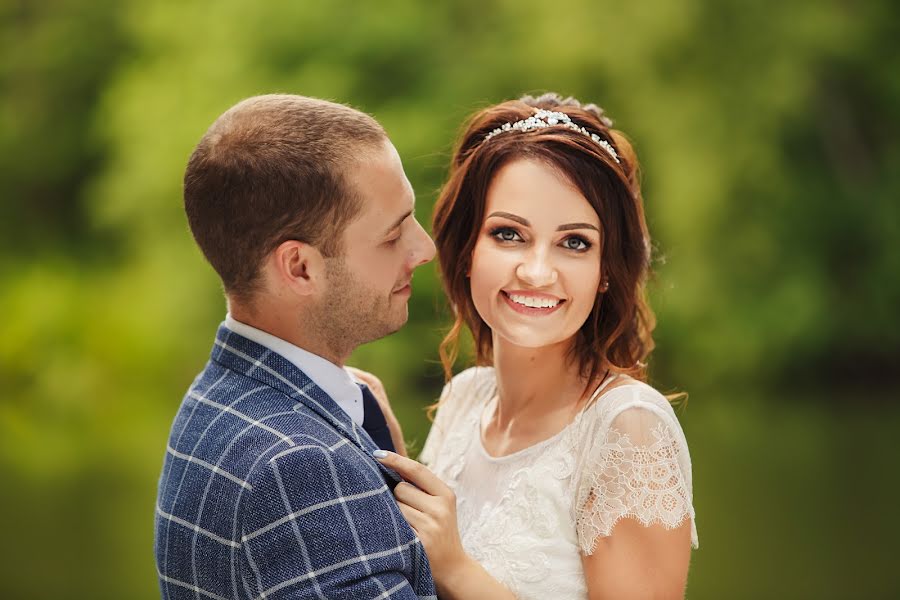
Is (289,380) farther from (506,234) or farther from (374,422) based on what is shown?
(506,234)

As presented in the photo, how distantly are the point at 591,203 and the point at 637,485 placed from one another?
2.28 ft

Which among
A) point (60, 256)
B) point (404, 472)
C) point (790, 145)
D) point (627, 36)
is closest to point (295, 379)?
point (404, 472)

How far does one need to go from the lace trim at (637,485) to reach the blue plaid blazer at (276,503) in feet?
1.82

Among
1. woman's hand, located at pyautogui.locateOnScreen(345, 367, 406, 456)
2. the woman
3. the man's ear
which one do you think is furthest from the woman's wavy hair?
the man's ear

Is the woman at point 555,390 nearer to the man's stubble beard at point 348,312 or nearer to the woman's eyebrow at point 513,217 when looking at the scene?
the woman's eyebrow at point 513,217

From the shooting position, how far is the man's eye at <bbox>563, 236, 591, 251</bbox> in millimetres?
2891

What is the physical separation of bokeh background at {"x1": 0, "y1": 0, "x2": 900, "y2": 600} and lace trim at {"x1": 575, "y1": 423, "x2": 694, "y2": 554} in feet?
26.0

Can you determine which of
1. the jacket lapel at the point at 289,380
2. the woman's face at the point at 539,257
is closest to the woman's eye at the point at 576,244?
the woman's face at the point at 539,257

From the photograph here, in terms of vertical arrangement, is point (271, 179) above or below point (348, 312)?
above

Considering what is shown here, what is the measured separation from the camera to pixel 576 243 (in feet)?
9.50

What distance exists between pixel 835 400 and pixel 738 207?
3077 millimetres

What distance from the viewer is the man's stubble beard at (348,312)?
8.04 feet

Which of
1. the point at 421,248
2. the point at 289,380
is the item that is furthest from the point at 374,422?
the point at 421,248

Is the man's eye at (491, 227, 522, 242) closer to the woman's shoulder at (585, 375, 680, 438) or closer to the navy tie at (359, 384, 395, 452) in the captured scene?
the woman's shoulder at (585, 375, 680, 438)
